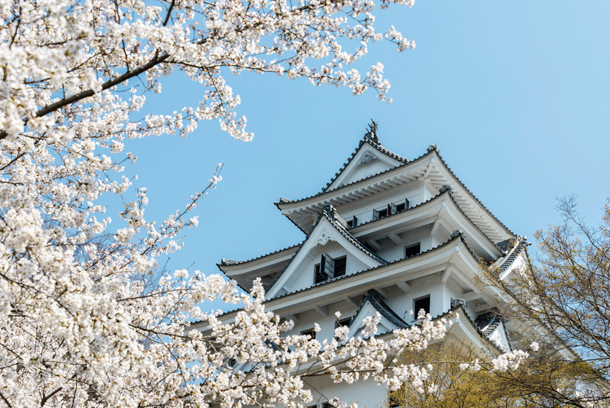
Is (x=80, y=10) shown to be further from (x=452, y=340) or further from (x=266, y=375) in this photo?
(x=452, y=340)

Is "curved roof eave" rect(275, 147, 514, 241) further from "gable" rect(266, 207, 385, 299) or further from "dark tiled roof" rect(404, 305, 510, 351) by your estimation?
"dark tiled roof" rect(404, 305, 510, 351)

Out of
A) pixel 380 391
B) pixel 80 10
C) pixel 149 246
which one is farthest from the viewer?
pixel 380 391

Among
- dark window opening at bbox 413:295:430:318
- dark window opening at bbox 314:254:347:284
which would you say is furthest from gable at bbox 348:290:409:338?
dark window opening at bbox 314:254:347:284

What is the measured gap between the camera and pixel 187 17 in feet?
18.7

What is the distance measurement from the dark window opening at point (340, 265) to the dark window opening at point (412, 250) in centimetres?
194

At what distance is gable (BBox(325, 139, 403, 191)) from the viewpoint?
2008cm

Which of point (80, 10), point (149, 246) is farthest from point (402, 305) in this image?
point (80, 10)

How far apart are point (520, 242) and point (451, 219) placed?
3191mm

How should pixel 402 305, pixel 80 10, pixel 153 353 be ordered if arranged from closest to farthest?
pixel 80 10, pixel 153 353, pixel 402 305

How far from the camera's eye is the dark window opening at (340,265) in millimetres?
17136

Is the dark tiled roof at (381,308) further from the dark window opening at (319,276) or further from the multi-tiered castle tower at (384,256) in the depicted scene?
the dark window opening at (319,276)

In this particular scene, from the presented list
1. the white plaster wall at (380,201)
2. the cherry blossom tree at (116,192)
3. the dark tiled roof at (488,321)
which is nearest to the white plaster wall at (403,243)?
the white plaster wall at (380,201)

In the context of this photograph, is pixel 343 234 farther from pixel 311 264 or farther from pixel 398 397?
pixel 398 397

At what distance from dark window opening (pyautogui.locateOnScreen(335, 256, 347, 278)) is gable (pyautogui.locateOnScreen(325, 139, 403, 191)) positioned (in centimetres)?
386
